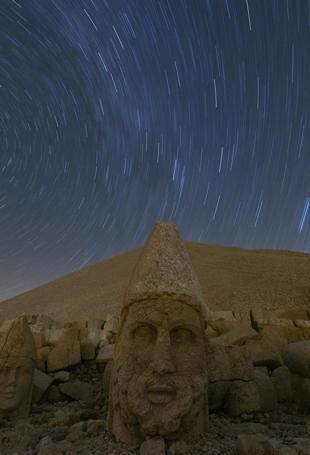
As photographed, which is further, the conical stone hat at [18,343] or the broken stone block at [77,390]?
the broken stone block at [77,390]

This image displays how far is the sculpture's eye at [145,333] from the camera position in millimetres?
3910

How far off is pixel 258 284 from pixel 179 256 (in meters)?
13.1

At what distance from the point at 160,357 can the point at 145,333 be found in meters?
0.36

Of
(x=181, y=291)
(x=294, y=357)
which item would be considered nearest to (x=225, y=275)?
(x=294, y=357)

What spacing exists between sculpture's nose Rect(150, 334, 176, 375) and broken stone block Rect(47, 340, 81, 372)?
490 centimetres

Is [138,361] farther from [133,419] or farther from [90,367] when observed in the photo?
[90,367]

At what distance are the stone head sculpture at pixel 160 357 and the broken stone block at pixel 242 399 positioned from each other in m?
1.39

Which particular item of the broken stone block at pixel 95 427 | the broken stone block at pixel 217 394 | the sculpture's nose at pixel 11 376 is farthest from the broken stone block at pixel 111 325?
the broken stone block at pixel 95 427

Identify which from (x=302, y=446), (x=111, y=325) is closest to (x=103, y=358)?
(x=111, y=325)

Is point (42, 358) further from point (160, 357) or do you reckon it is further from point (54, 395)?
point (160, 357)

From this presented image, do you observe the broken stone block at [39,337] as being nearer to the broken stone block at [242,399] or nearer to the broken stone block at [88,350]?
the broken stone block at [88,350]

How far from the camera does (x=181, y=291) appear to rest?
4062mm

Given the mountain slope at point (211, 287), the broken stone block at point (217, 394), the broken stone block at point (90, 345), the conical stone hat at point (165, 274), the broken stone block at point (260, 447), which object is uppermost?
the mountain slope at point (211, 287)

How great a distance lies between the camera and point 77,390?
679 centimetres
